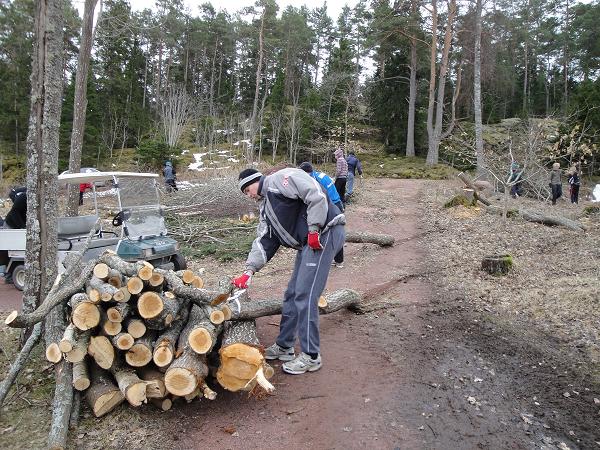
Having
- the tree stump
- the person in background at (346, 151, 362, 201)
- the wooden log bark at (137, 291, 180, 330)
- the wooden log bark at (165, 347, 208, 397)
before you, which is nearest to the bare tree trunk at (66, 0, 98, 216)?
the wooden log bark at (137, 291, 180, 330)

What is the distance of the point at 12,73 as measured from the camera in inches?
1184

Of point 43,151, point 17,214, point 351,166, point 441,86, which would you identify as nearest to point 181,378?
point 43,151

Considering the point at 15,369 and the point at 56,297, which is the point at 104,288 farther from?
the point at 15,369

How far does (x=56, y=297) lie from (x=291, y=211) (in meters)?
2.04

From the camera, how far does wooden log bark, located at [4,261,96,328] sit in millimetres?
3168

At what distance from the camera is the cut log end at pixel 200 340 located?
10.6ft

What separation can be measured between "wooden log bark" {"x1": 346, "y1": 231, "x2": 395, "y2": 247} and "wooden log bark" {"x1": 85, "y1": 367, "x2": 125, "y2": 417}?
5.84 meters

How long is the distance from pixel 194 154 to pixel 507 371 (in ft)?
102

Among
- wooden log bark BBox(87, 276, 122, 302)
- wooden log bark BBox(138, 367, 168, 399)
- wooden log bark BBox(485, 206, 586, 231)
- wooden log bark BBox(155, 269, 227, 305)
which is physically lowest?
wooden log bark BBox(138, 367, 168, 399)

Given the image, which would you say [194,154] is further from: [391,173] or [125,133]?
[391,173]

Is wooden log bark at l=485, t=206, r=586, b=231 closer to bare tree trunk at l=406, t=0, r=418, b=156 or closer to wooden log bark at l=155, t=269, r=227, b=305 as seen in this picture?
wooden log bark at l=155, t=269, r=227, b=305

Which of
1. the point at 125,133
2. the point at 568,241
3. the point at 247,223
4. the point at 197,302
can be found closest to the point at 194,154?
the point at 125,133

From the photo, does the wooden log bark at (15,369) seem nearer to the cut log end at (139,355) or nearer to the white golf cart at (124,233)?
the cut log end at (139,355)

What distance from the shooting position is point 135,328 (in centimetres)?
341
